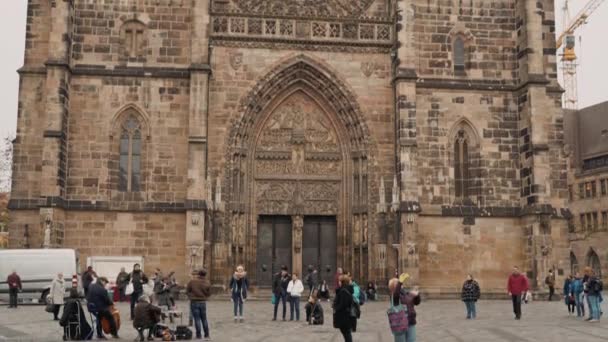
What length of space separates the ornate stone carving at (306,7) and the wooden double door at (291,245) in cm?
923

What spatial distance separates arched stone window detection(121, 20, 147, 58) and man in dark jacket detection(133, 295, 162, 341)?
18.6m

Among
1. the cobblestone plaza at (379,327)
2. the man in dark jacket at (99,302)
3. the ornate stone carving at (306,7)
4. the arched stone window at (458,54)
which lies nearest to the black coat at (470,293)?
the cobblestone plaza at (379,327)

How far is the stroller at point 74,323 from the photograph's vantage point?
18.1 m

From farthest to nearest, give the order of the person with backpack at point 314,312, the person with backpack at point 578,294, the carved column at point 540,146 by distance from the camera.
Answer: the carved column at point 540,146 < the person with backpack at point 578,294 < the person with backpack at point 314,312

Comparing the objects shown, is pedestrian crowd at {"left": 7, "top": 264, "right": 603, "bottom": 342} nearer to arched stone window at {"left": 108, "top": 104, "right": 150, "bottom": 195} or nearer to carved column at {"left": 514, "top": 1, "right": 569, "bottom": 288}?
arched stone window at {"left": 108, "top": 104, "right": 150, "bottom": 195}

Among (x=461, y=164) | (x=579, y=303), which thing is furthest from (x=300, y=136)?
(x=579, y=303)

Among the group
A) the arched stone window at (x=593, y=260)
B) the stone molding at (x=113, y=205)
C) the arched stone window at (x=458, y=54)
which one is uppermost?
the arched stone window at (x=458, y=54)

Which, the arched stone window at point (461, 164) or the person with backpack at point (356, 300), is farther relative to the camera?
the arched stone window at point (461, 164)

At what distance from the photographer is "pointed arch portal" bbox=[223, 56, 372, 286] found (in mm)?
35094

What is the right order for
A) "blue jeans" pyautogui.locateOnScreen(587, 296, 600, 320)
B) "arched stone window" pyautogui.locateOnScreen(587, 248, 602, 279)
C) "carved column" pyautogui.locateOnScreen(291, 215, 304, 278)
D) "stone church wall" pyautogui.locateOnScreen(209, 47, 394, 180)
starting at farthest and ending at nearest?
"arched stone window" pyautogui.locateOnScreen(587, 248, 602, 279)
"carved column" pyautogui.locateOnScreen(291, 215, 304, 278)
"stone church wall" pyautogui.locateOnScreen(209, 47, 394, 180)
"blue jeans" pyautogui.locateOnScreen(587, 296, 600, 320)

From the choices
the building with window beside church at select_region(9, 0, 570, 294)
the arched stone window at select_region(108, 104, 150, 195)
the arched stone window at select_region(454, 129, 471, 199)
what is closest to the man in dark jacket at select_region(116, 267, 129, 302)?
the building with window beside church at select_region(9, 0, 570, 294)

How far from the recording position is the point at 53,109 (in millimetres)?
32375

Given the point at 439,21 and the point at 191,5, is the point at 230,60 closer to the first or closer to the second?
the point at 191,5

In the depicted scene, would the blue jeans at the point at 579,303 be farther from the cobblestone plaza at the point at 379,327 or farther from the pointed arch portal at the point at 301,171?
the pointed arch portal at the point at 301,171
